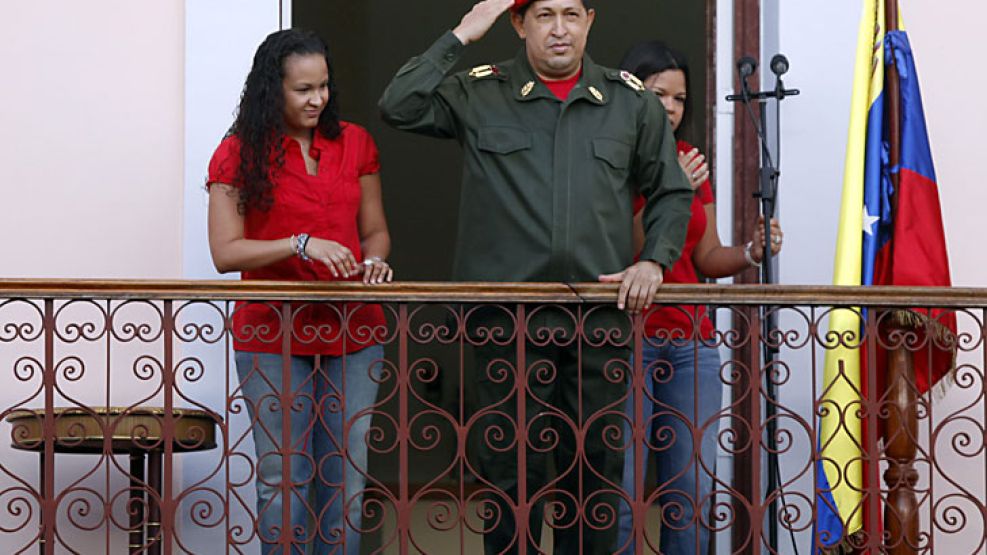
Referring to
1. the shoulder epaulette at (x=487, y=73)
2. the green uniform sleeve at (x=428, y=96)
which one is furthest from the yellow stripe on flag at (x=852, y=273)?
the green uniform sleeve at (x=428, y=96)

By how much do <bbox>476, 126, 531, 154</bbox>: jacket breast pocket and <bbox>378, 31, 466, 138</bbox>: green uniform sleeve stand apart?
0.15m

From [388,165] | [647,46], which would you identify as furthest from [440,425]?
[647,46]

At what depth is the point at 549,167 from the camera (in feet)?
19.0

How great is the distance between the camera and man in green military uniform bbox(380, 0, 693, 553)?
5727 millimetres

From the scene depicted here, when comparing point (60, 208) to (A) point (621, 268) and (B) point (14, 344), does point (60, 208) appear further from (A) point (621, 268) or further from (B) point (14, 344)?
(A) point (621, 268)

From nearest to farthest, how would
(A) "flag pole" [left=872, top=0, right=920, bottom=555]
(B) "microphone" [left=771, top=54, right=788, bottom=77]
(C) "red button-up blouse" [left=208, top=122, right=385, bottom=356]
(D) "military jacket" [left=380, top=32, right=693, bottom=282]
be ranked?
(D) "military jacket" [left=380, top=32, right=693, bottom=282], (C) "red button-up blouse" [left=208, top=122, right=385, bottom=356], (A) "flag pole" [left=872, top=0, right=920, bottom=555], (B) "microphone" [left=771, top=54, right=788, bottom=77]

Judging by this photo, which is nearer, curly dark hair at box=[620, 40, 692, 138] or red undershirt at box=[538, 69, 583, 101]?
red undershirt at box=[538, 69, 583, 101]

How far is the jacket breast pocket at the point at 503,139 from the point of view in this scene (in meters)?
5.82

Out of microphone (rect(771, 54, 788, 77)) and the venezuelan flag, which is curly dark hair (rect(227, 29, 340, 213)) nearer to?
microphone (rect(771, 54, 788, 77))

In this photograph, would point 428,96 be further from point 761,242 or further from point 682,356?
point 761,242

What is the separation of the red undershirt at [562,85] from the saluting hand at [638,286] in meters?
0.63

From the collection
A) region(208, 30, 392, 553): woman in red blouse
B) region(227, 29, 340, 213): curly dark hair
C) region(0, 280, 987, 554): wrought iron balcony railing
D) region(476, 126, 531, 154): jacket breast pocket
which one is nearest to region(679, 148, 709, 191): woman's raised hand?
region(0, 280, 987, 554): wrought iron balcony railing

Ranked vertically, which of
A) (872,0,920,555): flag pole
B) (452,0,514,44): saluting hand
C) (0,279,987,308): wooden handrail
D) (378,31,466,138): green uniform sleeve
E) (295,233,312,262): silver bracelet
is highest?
(452,0,514,44): saluting hand

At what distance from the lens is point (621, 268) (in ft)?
19.1
